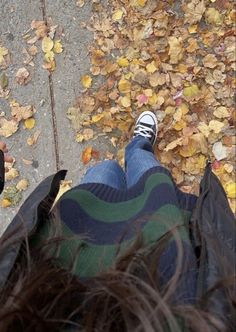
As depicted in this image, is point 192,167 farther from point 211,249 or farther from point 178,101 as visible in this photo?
point 211,249

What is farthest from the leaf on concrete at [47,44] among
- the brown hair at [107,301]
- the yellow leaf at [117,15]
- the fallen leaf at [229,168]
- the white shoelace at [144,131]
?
the brown hair at [107,301]

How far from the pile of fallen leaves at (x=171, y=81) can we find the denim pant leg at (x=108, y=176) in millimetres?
483

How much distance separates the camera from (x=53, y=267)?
4.75 feet

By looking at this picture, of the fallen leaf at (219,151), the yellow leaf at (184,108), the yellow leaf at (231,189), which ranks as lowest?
the yellow leaf at (231,189)

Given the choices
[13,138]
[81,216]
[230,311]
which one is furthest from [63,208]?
[13,138]

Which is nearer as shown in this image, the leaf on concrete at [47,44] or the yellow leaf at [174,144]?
the yellow leaf at [174,144]

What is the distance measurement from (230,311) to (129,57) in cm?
177

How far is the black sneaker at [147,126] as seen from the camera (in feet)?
8.77

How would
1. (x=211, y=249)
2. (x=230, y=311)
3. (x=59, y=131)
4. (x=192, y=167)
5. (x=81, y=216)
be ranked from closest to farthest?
(x=230, y=311) → (x=211, y=249) → (x=81, y=216) → (x=192, y=167) → (x=59, y=131)

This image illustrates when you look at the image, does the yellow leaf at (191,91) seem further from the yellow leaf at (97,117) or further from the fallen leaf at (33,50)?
the fallen leaf at (33,50)

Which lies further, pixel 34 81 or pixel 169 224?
pixel 34 81

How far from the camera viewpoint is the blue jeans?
2104mm

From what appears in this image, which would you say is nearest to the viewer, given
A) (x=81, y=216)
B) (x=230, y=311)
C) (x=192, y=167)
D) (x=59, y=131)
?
(x=230, y=311)

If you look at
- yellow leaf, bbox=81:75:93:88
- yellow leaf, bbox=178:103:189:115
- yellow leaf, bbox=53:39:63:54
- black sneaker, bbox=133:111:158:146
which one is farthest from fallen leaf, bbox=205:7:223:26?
yellow leaf, bbox=53:39:63:54
